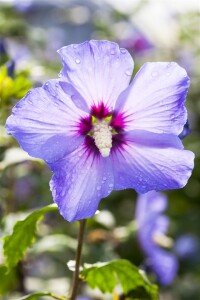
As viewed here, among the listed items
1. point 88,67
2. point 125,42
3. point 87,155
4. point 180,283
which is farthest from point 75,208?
point 125,42

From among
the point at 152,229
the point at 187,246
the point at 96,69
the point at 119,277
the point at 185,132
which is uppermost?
the point at 96,69

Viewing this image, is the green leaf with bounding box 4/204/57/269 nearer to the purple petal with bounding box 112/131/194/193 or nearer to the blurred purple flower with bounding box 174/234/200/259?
the purple petal with bounding box 112/131/194/193

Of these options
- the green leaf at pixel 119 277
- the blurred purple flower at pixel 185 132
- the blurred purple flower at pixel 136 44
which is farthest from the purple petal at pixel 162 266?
the blurred purple flower at pixel 136 44

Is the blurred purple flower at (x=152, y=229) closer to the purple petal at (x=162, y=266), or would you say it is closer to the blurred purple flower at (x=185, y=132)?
the purple petal at (x=162, y=266)

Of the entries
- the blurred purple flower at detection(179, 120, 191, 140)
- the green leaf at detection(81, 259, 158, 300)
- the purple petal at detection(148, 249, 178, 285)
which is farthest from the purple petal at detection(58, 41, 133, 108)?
the purple petal at detection(148, 249, 178, 285)

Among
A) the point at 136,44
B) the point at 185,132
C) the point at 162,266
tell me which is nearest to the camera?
the point at 185,132

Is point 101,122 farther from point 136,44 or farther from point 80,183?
point 136,44

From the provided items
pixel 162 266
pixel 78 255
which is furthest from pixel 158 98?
pixel 162 266
